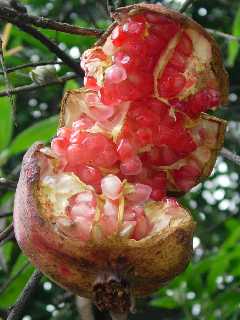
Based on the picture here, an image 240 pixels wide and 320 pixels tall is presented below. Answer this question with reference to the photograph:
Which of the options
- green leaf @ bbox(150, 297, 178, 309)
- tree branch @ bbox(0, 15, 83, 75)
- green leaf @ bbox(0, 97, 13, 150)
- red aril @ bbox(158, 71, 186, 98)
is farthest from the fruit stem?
green leaf @ bbox(150, 297, 178, 309)

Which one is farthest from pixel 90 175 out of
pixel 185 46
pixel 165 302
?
pixel 165 302

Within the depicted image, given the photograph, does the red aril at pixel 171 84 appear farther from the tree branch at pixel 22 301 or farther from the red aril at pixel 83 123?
the tree branch at pixel 22 301

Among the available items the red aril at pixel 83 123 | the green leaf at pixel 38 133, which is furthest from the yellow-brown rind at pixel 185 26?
the green leaf at pixel 38 133

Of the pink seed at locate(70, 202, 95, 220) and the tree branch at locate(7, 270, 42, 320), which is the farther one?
the tree branch at locate(7, 270, 42, 320)

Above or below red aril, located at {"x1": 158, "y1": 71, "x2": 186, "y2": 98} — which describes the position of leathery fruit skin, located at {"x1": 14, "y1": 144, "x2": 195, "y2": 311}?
below

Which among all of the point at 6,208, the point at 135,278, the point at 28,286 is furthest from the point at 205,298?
the point at 135,278

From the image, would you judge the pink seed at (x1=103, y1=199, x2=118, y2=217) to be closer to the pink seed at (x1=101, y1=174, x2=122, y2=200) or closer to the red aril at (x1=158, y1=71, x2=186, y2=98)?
the pink seed at (x1=101, y1=174, x2=122, y2=200)
